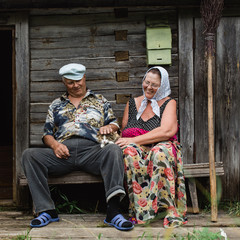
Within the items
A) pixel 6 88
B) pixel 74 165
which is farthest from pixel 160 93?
pixel 6 88

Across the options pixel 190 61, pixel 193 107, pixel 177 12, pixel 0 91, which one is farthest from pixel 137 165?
pixel 0 91

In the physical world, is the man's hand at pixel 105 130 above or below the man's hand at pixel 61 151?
above

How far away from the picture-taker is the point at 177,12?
15.4ft

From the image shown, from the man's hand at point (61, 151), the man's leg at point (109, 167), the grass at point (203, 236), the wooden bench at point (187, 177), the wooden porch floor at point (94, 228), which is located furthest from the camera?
the wooden bench at point (187, 177)

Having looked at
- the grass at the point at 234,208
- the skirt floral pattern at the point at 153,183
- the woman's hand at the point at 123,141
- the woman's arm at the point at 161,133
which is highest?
the woman's arm at the point at 161,133

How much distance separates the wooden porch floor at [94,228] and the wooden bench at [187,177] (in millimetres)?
260

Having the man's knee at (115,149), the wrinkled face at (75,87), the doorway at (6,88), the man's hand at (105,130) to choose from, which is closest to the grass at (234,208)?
the man's knee at (115,149)

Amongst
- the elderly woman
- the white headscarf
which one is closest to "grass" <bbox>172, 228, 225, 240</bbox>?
the elderly woman

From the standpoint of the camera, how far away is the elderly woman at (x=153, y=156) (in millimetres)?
3555

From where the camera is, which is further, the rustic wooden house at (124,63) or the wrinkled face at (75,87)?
the rustic wooden house at (124,63)

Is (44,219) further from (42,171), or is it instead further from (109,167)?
(109,167)

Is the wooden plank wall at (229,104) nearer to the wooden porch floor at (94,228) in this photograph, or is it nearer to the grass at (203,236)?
the wooden porch floor at (94,228)

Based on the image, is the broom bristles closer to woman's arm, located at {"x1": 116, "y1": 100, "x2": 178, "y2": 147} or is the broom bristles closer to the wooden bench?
woman's arm, located at {"x1": 116, "y1": 100, "x2": 178, "y2": 147}

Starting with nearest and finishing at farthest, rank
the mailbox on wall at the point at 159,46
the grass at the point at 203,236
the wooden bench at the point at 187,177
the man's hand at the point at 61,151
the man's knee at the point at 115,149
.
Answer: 1. the grass at the point at 203,236
2. the man's knee at the point at 115,149
3. the man's hand at the point at 61,151
4. the wooden bench at the point at 187,177
5. the mailbox on wall at the point at 159,46
